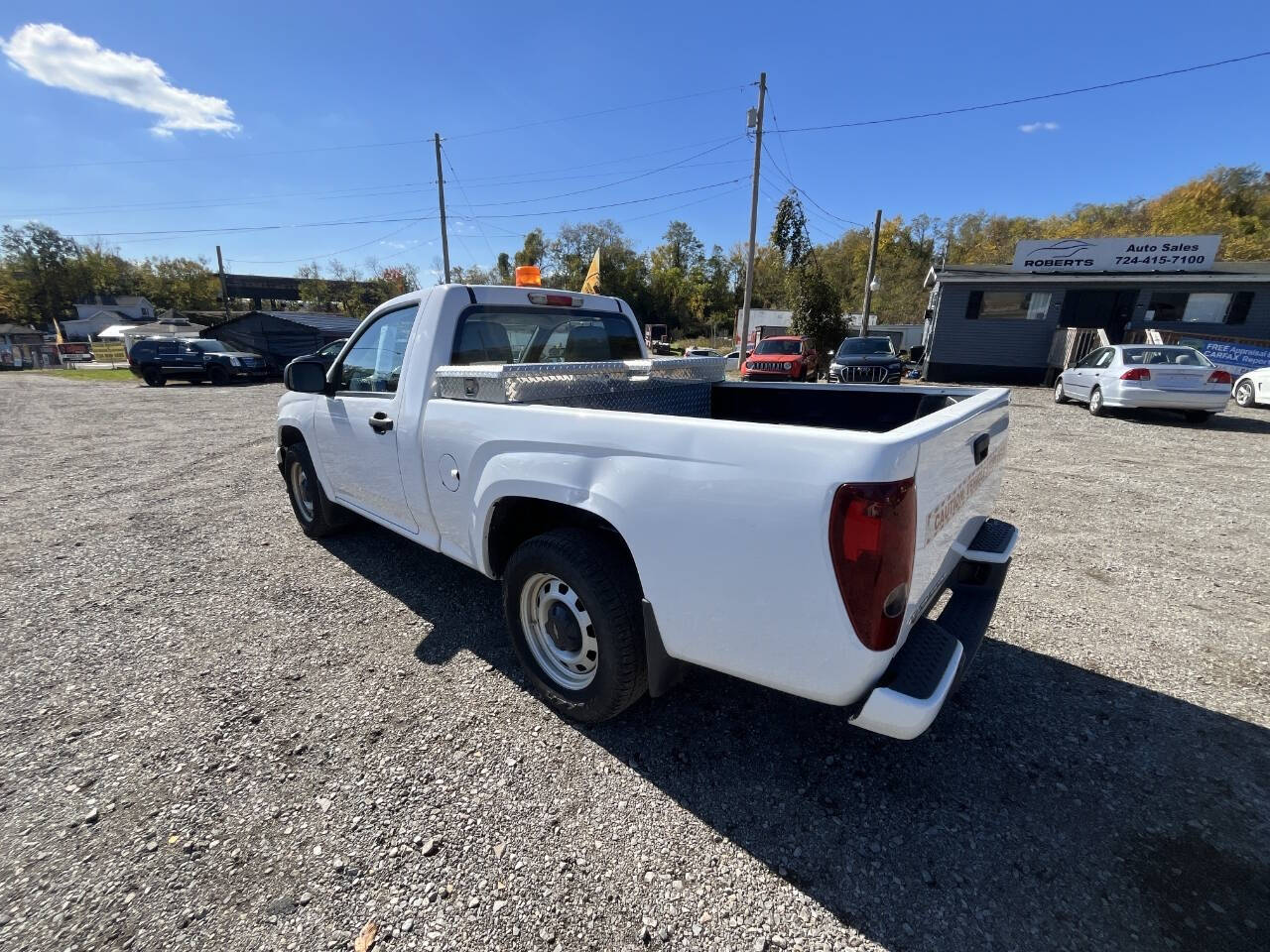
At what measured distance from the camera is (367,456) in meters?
3.40

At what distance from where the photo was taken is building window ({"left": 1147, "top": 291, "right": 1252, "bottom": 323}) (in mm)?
17625

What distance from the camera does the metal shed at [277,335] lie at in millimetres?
26891

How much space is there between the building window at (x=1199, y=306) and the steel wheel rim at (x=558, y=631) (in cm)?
2482

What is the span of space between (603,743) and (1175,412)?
1538 cm

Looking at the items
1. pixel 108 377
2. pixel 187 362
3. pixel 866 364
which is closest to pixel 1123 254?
pixel 866 364

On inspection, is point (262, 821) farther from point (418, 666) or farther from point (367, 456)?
point (367, 456)

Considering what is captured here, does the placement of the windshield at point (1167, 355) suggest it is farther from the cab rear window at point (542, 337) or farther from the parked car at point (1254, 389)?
the cab rear window at point (542, 337)

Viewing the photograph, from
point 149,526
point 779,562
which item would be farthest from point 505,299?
point 149,526

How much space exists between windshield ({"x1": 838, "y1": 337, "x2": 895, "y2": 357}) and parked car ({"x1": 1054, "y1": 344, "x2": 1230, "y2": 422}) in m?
6.41

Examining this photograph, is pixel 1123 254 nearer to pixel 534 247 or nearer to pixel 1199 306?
pixel 1199 306

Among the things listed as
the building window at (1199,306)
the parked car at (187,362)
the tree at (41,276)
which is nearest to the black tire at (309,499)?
the parked car at (187,362)

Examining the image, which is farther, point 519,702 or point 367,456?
point 367,456

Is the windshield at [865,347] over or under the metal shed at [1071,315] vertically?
under

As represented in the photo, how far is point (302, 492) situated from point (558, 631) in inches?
134
